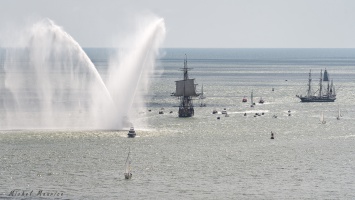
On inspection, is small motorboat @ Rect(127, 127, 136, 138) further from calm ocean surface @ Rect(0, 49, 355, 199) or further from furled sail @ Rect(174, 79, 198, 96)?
furled sail @ Rect(174, 79, 198, 96)

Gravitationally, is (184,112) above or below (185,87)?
below

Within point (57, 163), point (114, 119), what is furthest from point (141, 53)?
point (57, 163)

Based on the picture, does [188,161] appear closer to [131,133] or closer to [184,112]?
[131,133]

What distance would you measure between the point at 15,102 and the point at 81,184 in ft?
343

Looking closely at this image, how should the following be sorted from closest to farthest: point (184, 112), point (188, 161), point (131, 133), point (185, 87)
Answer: point (188, 161) → point (131, 133) → point (184, 112) → point (185, 87)

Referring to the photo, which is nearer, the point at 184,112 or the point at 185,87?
the point at 184,112

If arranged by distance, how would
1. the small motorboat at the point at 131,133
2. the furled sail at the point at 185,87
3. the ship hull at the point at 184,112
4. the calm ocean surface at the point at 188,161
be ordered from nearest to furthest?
the calm ocean surface at the point at 188,161 < the small motorboat at the point at 131,133 < the ship hull at the point at 184,112 < the furled sail at the point at 185,87

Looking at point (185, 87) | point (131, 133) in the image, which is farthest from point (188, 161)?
point (185, 87)

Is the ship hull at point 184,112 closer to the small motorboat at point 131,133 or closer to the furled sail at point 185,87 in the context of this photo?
the furled sail at point 185,87

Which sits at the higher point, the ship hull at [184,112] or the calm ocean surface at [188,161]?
the ship hull at [184,112]

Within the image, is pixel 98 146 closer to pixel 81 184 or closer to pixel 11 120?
pixel 81 184

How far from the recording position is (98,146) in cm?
11612

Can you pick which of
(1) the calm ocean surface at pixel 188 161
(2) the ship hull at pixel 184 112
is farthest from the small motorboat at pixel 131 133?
(2) the ship hull at pixel 184 112

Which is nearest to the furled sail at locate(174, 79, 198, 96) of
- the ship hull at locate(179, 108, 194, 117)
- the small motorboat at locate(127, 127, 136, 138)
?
the ship hull at locate(179, 108, 194, 117)
